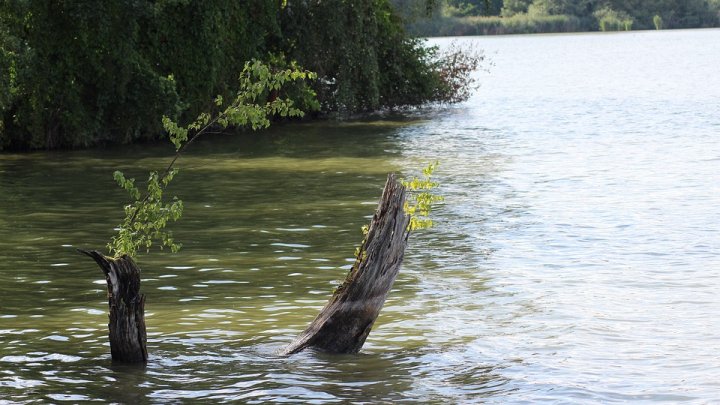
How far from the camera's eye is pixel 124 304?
31.1 feet

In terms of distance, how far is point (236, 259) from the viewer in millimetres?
15055

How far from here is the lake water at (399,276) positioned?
9.78 metres

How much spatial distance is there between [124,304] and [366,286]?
1965mm

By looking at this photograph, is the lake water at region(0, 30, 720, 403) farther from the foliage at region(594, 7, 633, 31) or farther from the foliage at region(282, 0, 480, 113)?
the foliage at region(594, 7, 633, 31)

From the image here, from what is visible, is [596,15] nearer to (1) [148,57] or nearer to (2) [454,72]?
(2) [454,72]

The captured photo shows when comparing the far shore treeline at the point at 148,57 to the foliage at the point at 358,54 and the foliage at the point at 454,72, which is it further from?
the foliage at the point at 454,72

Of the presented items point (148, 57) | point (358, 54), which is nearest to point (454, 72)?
point (358, 54)

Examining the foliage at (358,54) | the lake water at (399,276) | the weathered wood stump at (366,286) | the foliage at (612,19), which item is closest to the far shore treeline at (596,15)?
the foliage at (612,19)

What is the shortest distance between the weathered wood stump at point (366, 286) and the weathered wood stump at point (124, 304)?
52.7 inches

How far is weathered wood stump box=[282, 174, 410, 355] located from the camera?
9719 mm

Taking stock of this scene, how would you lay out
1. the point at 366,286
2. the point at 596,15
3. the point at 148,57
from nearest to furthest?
the point at 366,286 < the point at 148,57 < the point at 596,15

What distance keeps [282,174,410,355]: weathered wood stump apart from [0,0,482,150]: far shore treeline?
1584 centimetres

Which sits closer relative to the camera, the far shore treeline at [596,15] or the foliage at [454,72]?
the foliage at [454,72]

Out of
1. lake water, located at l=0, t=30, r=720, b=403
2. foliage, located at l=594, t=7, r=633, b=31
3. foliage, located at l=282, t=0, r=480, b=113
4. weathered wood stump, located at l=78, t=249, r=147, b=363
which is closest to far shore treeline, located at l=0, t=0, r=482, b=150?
foliage, located at l=282, t=0, r=480, b=113
